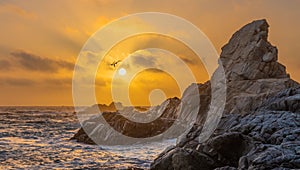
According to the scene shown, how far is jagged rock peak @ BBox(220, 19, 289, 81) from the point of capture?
56.2 metres

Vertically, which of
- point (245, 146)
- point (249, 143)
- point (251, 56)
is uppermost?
point (251, 56)

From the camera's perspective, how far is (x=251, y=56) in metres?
58.7

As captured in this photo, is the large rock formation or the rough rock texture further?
the rough rock texture

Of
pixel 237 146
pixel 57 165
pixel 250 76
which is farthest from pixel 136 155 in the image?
pixel 250 76

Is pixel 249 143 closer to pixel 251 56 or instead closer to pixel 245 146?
pixel 245 146

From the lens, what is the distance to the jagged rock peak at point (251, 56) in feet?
185

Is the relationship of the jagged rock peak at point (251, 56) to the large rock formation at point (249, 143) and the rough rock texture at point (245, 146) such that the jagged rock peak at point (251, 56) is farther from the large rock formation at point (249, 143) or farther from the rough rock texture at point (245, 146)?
the rough rock texture at point (245, 146)

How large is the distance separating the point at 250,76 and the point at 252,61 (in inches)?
125

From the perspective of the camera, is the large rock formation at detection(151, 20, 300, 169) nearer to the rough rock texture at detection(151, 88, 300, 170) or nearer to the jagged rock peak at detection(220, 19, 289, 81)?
the rough rock texture at detection(151, 88, 300, 170)

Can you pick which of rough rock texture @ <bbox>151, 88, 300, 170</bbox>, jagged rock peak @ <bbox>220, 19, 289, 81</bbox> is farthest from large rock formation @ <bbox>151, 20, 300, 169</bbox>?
jagged rock peak @ <bbox>220, 19, 289, 81</bbox>

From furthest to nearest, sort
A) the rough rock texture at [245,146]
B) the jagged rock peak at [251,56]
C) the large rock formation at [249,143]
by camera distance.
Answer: the jagged rock peak at [251,56]
the rough rock texture at [245,146]
the large rock formation at [249,143]

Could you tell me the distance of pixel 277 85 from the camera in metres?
50.7

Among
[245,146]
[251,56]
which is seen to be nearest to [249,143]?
[245,146]

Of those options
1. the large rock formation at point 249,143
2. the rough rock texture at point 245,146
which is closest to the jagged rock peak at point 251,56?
the large rock formation at point 249,143
